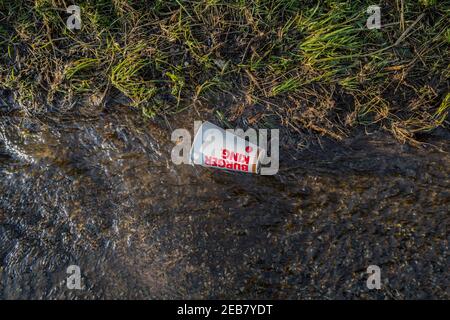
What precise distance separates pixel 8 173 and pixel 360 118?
6.07ft

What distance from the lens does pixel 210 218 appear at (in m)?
1.98

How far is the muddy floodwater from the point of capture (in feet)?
6.21

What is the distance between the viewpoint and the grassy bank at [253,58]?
2.01 metres

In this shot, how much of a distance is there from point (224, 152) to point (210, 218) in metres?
0.34

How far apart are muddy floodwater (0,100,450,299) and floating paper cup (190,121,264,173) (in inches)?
4.6

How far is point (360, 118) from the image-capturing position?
2057mm

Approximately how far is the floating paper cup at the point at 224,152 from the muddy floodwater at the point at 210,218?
0.12 metres
